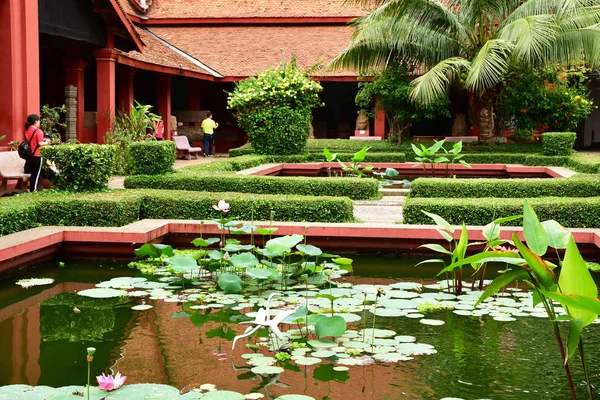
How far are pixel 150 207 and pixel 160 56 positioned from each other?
38.8ft

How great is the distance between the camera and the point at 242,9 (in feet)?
86.4

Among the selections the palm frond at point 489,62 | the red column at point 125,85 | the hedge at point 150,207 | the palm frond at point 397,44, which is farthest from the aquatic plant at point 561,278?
the palm frond at point 397,44

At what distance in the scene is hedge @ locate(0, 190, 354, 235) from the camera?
27.0 ft

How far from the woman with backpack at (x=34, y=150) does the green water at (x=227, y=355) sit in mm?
4422

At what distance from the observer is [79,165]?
9.20 m

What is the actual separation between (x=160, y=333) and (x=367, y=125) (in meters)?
19.7

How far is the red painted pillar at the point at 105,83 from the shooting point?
15602 millimetres

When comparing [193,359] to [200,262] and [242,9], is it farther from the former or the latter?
[242,9]

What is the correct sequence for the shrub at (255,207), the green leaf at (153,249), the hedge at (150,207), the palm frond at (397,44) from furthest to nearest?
1. the palm frond at (397,44)
2. the shrub at (255,207)
3. the hedge at (150,207)
4. the green leaf at (153,249)

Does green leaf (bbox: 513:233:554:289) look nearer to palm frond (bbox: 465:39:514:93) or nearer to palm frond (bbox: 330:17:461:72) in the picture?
palm frond (bbox: 465:39:514:93)

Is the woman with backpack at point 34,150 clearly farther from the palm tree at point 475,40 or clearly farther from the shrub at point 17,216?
the palm tree at point 475,40

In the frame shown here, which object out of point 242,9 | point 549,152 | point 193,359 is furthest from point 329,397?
point 242,9

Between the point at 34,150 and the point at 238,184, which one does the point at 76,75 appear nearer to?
the point at 34,150

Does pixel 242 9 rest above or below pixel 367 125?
above
